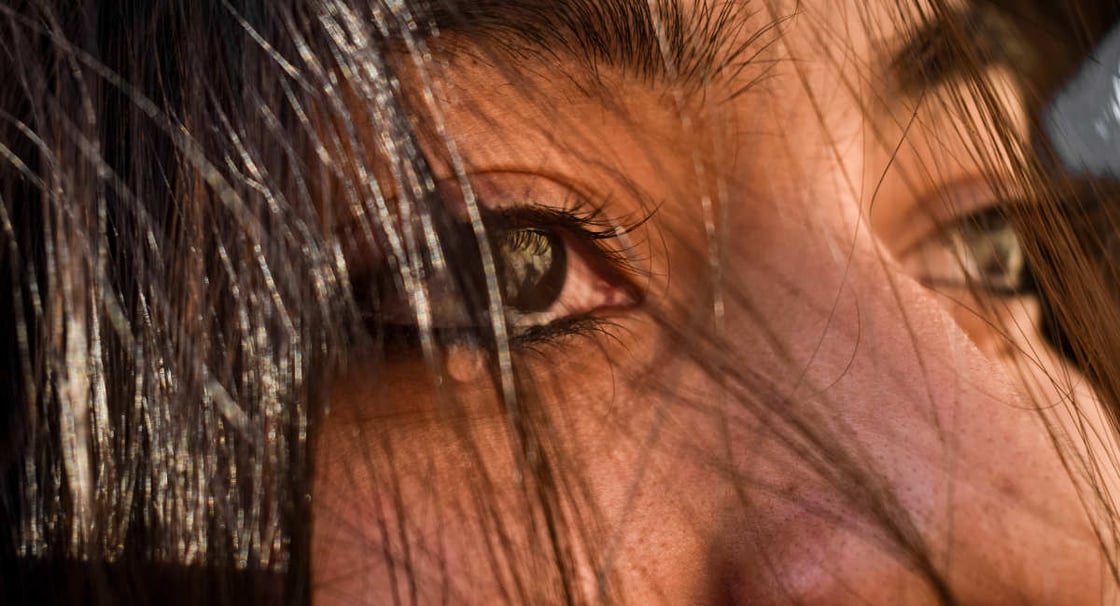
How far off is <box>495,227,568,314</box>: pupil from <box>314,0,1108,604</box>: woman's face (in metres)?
0.01

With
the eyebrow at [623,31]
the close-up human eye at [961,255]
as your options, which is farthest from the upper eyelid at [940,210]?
the eyebrow at [623,31]

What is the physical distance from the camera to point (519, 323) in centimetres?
65

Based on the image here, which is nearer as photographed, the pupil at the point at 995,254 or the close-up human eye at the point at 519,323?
the close-up human eye at the point at 519,323

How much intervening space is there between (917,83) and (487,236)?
1.15 ft

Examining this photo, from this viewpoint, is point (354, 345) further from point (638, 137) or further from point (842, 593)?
point (842, 593)

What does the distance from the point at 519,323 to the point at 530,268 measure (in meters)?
0.05

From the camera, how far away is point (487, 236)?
0.61 metres

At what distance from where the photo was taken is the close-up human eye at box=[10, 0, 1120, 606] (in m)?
0.52

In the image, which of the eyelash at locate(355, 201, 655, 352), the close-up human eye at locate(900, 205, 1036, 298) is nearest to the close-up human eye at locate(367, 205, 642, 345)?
the eyelash at locate(355, 201, 655, 352)

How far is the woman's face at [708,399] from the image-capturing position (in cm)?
56

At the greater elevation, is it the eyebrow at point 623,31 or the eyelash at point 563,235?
the eyebrow at point 623,31

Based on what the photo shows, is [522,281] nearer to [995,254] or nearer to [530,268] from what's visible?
[530,268]

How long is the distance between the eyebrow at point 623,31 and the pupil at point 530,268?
14cm

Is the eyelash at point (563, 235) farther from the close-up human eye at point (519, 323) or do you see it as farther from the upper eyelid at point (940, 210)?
the upper eyelid at point (940, 210)
